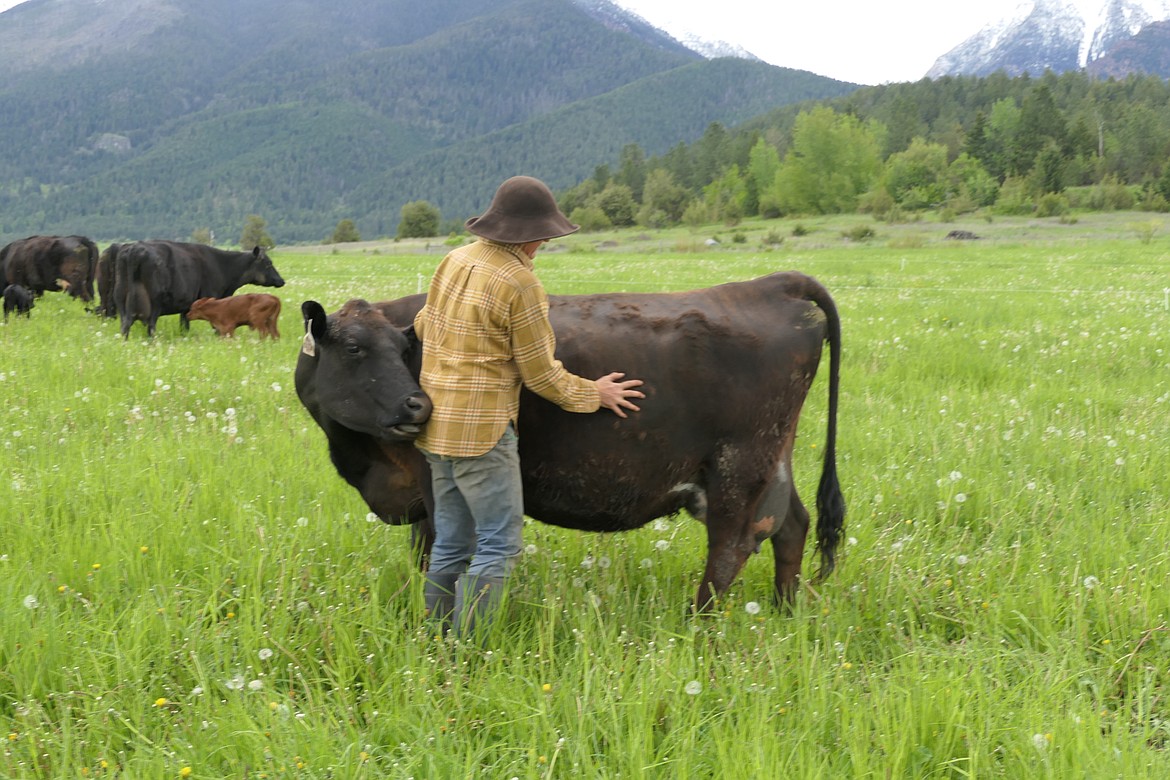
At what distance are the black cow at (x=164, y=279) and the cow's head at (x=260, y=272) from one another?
686 millimetres

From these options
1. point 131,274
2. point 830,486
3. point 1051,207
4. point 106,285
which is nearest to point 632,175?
point 1051,207

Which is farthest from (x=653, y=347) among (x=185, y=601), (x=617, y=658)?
(x=185, y=601)

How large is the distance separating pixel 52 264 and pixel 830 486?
18.6 meters

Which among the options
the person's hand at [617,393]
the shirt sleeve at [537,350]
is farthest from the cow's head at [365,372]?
the person's hand at [617,393]

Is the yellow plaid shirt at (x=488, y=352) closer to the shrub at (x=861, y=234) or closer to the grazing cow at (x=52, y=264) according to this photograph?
the grazing cow at (x=52, y=264)

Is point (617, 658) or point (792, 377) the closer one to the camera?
point (617, 658)

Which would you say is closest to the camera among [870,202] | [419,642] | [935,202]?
[419,642]

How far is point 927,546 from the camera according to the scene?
18.7ft

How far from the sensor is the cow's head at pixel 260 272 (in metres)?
17.9

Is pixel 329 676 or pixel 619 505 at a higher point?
pixel 619 505

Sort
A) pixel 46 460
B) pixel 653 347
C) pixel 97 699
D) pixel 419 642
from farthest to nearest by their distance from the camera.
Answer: pixel 46 460 < pixel 653 347 < pixel 419 642 < pixel 97 699

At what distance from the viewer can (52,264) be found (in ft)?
60.5

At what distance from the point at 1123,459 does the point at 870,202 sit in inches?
3378

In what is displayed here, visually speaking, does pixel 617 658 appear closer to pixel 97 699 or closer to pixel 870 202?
pixel 97 699
